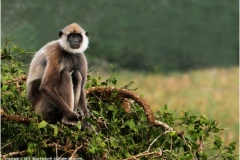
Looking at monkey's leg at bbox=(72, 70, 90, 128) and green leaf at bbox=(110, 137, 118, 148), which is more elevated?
monkey's leg at bbox=(72, 70, 90, 128)

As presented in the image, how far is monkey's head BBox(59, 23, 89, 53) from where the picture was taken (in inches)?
243

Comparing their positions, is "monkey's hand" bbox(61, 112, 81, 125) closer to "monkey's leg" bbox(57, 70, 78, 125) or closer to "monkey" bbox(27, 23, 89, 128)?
"monkey" bbox(27, 23, 89, 128)

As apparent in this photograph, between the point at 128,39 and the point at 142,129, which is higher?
the point at 128,39

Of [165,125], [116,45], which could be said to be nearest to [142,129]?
[165,125]

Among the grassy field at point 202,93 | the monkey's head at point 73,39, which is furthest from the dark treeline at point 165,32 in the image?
the monkey's head at point 73,39

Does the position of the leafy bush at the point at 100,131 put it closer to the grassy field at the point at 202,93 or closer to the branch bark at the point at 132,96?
the branch bark at the point at 132,96

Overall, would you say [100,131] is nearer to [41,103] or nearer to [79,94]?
[79,94]

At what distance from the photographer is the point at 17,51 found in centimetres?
591

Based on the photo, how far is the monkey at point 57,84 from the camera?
5820mm

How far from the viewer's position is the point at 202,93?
22000mm

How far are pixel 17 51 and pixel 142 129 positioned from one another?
4.55 feet

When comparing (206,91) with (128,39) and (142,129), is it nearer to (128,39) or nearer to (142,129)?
(128,39)

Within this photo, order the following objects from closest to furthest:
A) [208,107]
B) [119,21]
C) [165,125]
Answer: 1. [165,125]
2. [208,107]
3. [119,21]

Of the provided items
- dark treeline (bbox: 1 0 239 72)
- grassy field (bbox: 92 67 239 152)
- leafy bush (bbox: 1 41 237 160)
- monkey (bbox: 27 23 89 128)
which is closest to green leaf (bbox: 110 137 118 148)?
leafy bush (bbox: 1 41 237 160)
